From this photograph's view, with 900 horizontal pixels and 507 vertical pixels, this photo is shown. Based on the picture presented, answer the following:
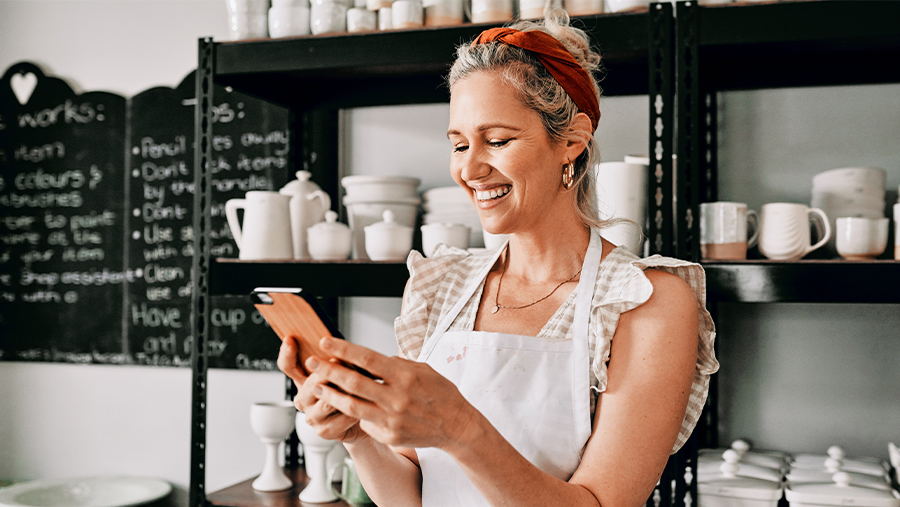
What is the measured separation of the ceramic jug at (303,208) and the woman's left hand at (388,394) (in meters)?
1.13

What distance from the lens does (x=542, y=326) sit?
3.70ft

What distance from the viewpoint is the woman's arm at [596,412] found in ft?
2.36

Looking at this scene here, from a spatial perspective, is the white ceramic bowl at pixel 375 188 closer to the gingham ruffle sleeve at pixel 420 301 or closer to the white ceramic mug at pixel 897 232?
the gingham ruffle sleeve at pixel 420 301

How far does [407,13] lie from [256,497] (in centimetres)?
126

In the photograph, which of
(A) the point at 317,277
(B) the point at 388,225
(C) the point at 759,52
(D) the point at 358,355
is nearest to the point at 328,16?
(B) the point at 388,225

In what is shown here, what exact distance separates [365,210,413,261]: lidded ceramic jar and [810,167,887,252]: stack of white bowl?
3.17ft

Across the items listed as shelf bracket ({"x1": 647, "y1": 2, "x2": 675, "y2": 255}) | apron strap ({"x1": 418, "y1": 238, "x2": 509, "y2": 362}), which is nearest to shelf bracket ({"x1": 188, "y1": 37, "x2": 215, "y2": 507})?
apron strap ({"x1": 418, "y1": 238, "x2": 509, "y2": 362})

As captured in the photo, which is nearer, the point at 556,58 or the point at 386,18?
the point at 556,58

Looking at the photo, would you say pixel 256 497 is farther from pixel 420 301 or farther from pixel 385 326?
Result: pixel 420 301

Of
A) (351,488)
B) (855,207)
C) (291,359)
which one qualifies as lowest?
(351,488)

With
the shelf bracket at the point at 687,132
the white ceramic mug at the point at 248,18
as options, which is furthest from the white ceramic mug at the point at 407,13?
the shelf bracket at the point at 687,132

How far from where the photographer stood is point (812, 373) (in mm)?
1849

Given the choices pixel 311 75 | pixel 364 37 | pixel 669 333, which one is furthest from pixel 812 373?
pixel 311 75

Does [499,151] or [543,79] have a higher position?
[543,79]
